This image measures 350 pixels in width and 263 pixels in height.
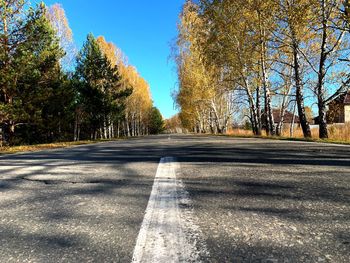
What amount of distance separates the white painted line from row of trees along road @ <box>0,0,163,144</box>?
Result: 18.9 meters

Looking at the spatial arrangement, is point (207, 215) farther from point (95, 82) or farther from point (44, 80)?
point (95, 82)

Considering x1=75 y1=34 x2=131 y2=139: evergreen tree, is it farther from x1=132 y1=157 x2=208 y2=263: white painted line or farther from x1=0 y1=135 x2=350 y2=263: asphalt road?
x1=132 y1=157 x2=208 y2=263: white painted line

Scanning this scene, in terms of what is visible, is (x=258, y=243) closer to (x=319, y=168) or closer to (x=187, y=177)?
(x=187, y=177)

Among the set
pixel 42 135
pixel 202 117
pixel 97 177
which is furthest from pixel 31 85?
pixel 202 117

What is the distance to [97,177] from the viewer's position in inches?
174

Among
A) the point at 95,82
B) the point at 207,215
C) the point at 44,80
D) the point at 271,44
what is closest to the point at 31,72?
the point at 44,80

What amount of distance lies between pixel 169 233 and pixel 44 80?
23.7 meters

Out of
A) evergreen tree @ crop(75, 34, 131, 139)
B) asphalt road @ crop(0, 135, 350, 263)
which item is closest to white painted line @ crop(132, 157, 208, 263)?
asphalt road @ crop(0, 135, 350, 263)

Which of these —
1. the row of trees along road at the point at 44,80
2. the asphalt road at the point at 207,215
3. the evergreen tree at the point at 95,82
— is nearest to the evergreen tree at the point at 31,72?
the row of trees along road at the point at 44,80

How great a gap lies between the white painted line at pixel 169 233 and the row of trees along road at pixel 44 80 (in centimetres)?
1894

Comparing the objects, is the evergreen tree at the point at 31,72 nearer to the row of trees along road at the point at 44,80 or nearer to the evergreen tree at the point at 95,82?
the row of trees along road at the point at 44,80

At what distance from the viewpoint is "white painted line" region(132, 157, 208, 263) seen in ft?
5.44

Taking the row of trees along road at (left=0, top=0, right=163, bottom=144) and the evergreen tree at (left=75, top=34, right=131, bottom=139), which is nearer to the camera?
the row of trees along road at (left=0, top=0, right=163, bottom=144)

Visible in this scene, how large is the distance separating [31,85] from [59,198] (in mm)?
21003
